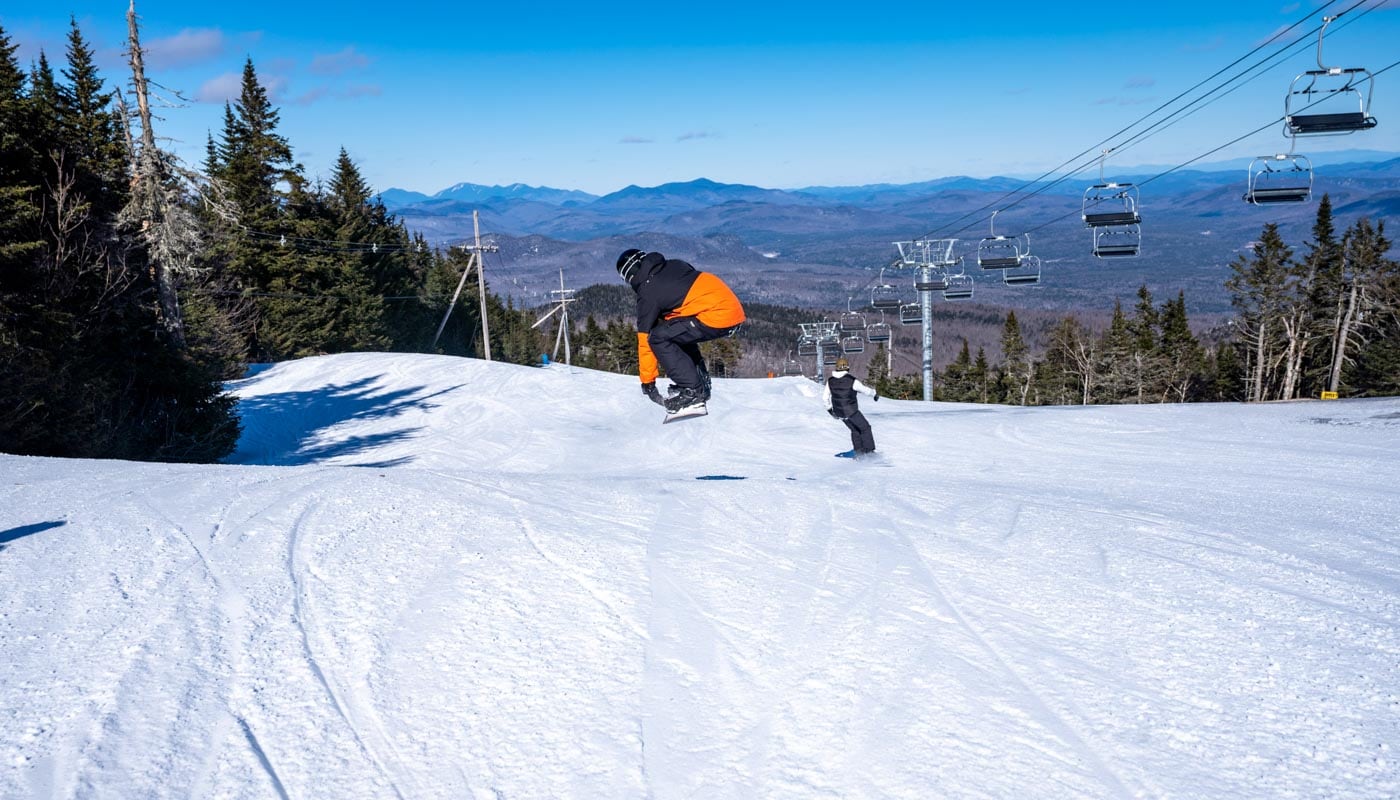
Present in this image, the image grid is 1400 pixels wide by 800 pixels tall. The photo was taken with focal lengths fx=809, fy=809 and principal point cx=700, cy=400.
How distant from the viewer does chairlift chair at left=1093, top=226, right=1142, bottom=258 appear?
22.5 meters

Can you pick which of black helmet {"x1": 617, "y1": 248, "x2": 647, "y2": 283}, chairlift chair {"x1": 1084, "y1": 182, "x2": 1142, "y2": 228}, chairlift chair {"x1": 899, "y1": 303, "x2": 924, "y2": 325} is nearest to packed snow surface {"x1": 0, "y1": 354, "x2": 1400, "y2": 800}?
black helmet {"x1": 617, "y1": 248, "x2": 647, "y2": 283}

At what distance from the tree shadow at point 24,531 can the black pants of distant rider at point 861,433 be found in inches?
444

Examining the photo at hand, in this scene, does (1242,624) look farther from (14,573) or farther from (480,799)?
(14,573)

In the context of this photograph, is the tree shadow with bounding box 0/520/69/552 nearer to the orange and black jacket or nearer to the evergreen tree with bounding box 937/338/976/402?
the orange and black jacket

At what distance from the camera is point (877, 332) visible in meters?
43.6

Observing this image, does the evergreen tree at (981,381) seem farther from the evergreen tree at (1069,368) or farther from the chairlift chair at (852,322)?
the chairlift chair at (852,322)

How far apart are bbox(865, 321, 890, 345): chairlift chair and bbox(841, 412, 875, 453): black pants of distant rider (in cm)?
2760

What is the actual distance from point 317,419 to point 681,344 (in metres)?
19.2

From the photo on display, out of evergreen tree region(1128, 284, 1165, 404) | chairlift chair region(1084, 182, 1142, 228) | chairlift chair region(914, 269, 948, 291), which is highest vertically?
chairlift chair region(1084, 182, 1142, 228)

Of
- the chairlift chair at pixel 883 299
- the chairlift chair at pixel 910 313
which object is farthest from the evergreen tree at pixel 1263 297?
the chairlift chair at pixel 883 299

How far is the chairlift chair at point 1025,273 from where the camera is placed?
2789cm

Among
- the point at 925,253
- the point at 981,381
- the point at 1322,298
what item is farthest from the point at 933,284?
the point at 981,381

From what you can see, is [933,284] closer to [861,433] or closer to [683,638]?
[861,433]

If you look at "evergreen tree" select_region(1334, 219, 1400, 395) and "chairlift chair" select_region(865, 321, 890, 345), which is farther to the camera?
"evergreen tree" select_region(1334, 219, 1400, 395)
